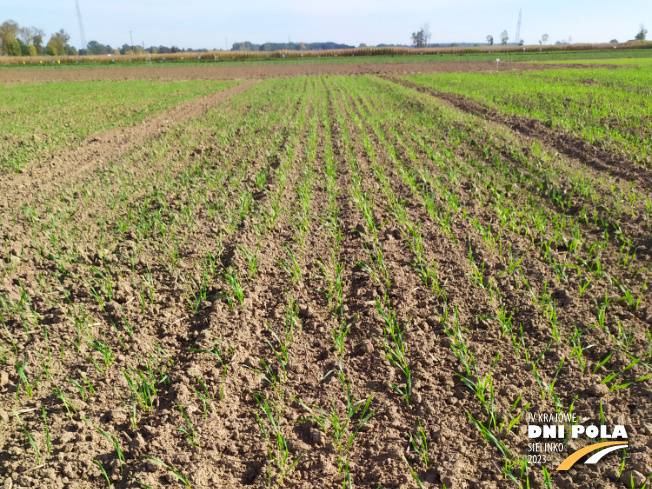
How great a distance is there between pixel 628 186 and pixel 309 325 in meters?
6.34

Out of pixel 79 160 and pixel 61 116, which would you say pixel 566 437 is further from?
pixel 61 116

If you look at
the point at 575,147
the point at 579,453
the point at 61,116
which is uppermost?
the point at 61,116

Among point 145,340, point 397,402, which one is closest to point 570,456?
point 397,402

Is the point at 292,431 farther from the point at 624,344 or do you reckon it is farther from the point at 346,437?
the point at 624,344

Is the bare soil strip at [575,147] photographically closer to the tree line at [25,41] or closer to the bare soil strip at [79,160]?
the bare soil strip at [79,160]

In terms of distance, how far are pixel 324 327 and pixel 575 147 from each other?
9.01 m

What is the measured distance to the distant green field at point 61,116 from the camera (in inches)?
421

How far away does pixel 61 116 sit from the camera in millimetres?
15086

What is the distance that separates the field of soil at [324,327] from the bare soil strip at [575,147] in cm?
12

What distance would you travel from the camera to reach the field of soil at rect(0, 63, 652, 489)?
2.46 metres

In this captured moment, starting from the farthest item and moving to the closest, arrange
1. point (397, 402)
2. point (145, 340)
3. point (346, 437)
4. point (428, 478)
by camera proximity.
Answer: point (145, 340) → point (397, 402) → point (346, 437) → point (428, 478)

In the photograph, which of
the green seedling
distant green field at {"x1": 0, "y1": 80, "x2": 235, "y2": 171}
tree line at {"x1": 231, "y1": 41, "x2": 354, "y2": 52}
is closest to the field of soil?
the green seedling

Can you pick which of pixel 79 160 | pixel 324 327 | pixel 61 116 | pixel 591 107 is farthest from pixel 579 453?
pixel 61 116

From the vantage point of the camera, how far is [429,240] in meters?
5.18
